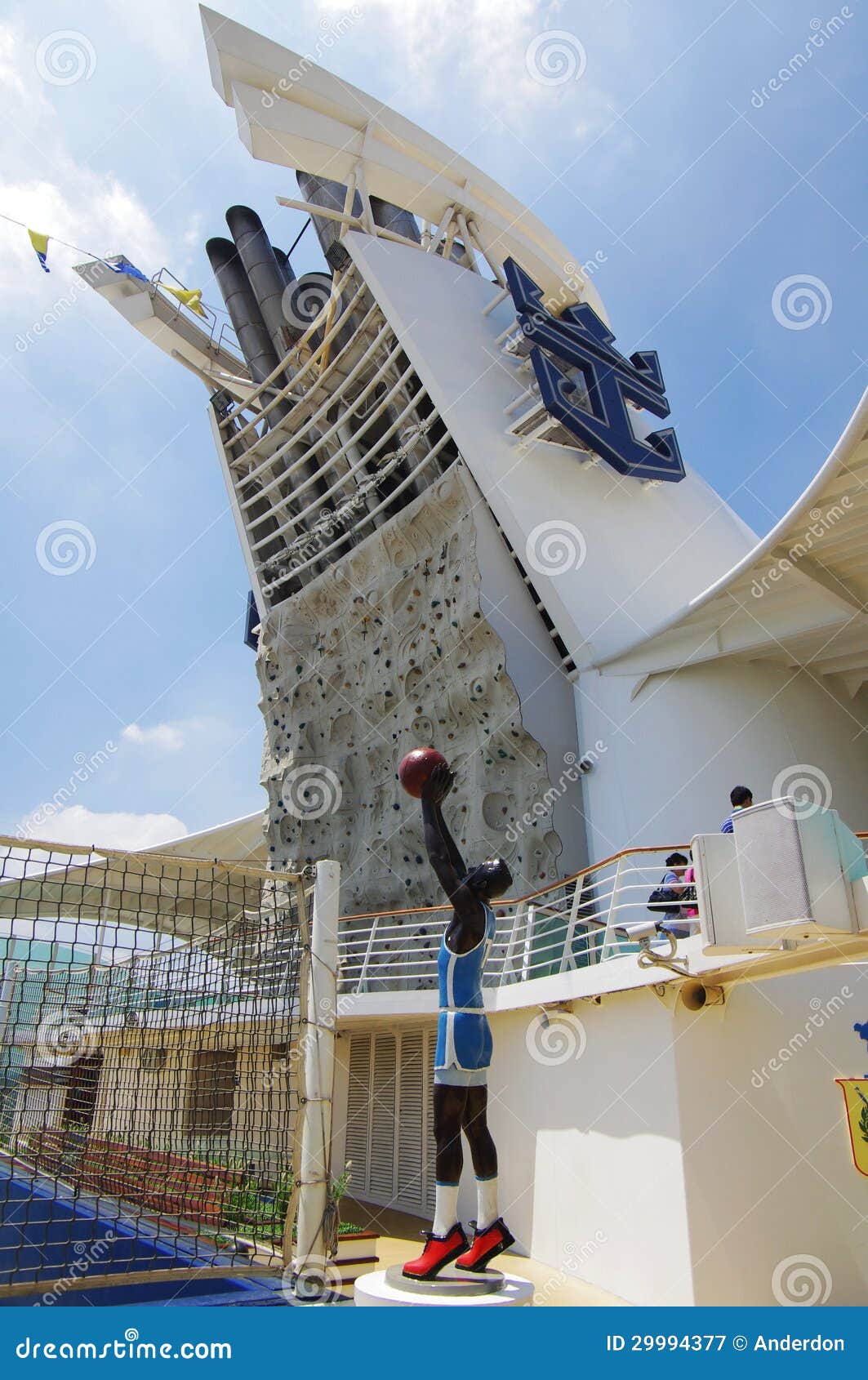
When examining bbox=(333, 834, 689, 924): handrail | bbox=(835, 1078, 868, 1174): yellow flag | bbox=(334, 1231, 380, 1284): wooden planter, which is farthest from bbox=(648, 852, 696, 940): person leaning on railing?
bbox=(334, 1231, 380, 1284): wooden planter

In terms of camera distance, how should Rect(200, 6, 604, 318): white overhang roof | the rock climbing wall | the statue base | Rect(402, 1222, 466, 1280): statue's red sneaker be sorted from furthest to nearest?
Rect(200, 6, 604, 318): white overhang roof < the rock climbing wall < Rect(402, 1222, 466, 1280): statue's red sneaker < the statue base

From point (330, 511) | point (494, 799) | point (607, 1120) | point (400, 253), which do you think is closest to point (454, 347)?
point (400, 253)

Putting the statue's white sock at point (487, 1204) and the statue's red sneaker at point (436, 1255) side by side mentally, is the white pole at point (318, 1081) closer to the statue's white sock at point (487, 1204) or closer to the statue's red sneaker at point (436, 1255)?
the statue's red sneaker at point (436, 1255)

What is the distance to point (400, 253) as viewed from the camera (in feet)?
56.0

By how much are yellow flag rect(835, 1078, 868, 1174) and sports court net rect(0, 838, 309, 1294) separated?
414 centimetres

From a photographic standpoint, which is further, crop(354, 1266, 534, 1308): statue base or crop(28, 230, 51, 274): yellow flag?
crop(28, 230, 51, 274): yellow flag

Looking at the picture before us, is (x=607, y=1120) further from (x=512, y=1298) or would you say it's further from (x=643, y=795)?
(x=643, y=795)

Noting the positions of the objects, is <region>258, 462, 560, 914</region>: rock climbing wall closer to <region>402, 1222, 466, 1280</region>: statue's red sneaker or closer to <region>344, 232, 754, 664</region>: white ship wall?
<region>344, 232, 754, 664</region>: white ship wall

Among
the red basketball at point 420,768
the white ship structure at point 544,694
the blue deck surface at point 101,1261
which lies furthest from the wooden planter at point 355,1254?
the red basketball at point 420,768

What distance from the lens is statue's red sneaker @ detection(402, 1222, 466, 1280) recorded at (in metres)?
3.96

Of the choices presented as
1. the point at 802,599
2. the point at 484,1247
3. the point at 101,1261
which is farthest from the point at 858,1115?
the point at 802,599

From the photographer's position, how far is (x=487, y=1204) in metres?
4.20

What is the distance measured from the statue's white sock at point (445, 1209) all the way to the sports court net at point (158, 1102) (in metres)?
0.86
